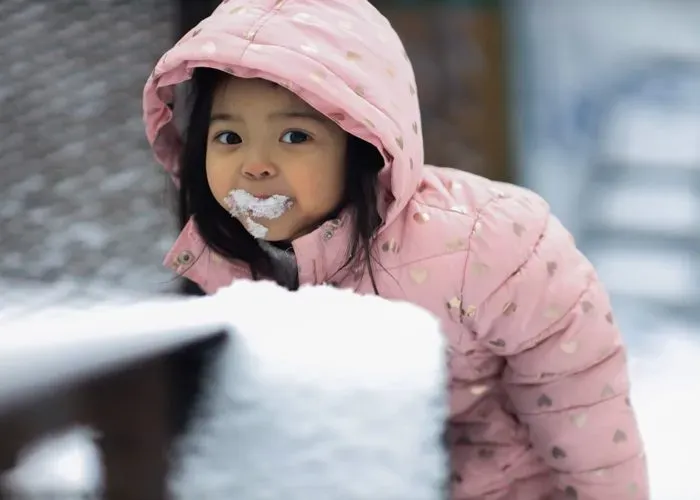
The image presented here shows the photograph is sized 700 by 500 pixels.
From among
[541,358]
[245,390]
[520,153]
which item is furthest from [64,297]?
[520,153]

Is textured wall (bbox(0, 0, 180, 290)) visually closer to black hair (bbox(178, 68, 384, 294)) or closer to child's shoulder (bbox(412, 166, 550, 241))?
black hair (bbox(178, 68, 384, 294))

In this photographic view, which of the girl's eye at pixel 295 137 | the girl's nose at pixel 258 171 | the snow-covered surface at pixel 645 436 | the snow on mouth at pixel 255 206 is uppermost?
the girl's eye at pixel 295 137

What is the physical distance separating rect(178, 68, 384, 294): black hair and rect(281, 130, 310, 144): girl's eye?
3 centimetres

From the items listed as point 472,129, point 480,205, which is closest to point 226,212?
point 480,205

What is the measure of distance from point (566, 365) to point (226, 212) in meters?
0.23

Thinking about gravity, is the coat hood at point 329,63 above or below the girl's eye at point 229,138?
above

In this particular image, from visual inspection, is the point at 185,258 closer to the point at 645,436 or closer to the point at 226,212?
the point at 226,212

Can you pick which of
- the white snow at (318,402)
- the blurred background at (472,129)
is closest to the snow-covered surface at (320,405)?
the white snow at (318,402)

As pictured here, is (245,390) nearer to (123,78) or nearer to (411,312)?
(411,312)

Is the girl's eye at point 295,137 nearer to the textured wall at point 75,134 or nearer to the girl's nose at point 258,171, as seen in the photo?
the girl's nose at point 258,171

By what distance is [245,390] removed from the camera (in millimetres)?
410

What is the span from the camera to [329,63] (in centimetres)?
41

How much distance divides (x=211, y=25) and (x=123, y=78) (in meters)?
0.10

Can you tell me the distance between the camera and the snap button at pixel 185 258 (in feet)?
1.61
